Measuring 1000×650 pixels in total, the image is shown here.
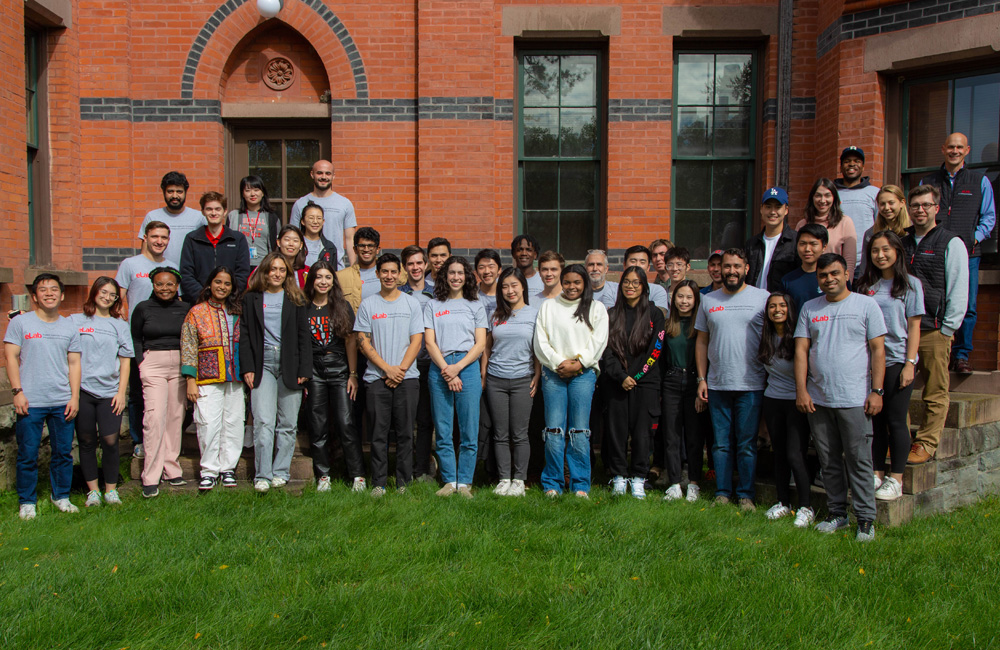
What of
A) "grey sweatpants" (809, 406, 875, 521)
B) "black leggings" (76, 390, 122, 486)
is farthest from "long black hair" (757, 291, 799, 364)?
"black leggings" (76, 390, 122, 486)

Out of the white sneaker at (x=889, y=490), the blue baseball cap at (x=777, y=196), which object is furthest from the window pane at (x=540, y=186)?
the white sneaker at (x=889, y=490)

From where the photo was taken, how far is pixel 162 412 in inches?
229

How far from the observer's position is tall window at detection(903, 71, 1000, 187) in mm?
7219

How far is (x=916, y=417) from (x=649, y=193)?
12.9ft

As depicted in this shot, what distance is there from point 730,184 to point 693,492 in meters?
4.54

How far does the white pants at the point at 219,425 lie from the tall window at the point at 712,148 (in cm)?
546

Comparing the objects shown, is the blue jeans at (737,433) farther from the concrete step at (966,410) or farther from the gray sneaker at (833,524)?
the concrete step at (966,410)

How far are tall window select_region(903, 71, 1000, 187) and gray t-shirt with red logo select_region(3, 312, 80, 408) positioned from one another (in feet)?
26.4

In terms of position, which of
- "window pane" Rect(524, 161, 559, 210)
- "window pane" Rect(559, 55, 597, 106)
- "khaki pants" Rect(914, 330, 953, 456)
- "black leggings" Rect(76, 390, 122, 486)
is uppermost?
"window pane" Rect(559, 55, 597, 106)

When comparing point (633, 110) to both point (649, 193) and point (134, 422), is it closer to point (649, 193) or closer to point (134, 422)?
point (649, 193)

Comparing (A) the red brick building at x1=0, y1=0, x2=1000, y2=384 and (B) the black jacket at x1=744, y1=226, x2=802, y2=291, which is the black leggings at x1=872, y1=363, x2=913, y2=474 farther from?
(A) the red brick building at x1=0, y1=0, x2=1000, y2=384

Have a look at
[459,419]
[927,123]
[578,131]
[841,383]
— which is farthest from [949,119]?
[459,419]

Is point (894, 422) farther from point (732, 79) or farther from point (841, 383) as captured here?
point (732, 79)

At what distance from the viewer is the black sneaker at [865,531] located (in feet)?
15.7
